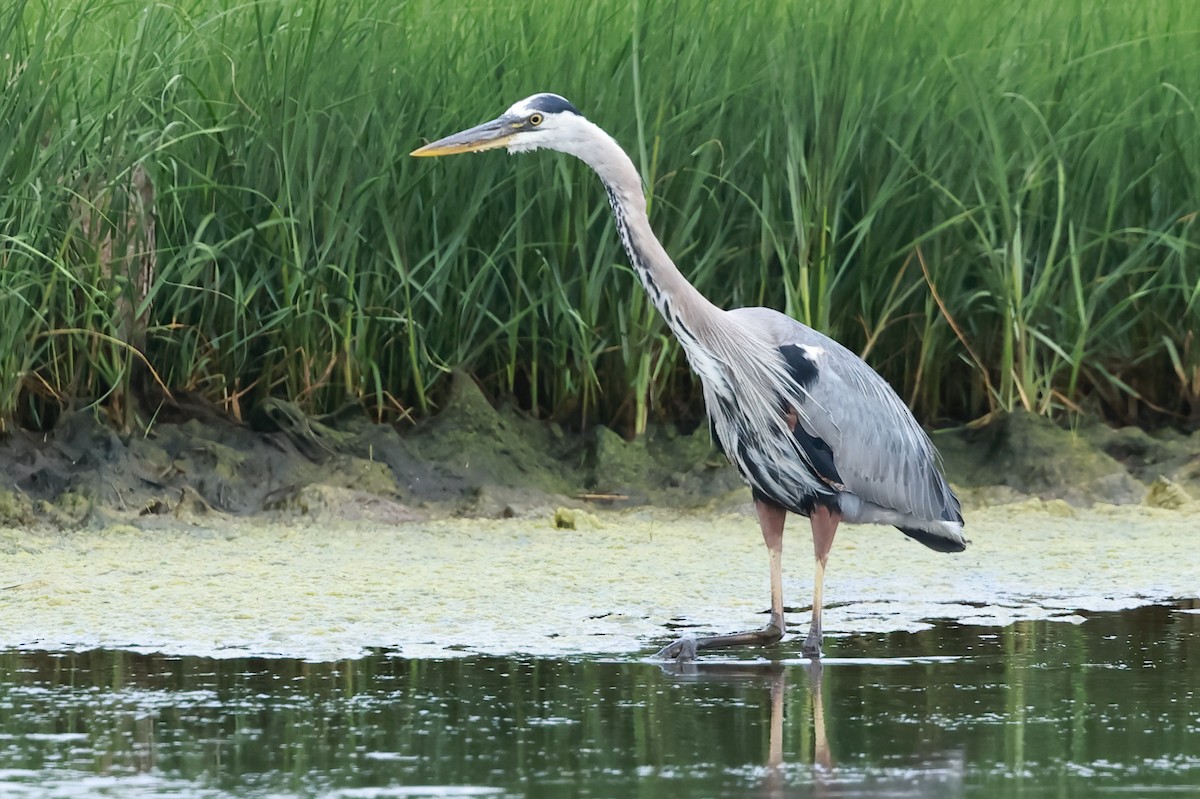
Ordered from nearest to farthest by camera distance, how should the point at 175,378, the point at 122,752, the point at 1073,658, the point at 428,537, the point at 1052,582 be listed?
the point at 122,752 → the point at 1073,658 → the point at 1052,582 → the point at 428,537 → the point at 175,378

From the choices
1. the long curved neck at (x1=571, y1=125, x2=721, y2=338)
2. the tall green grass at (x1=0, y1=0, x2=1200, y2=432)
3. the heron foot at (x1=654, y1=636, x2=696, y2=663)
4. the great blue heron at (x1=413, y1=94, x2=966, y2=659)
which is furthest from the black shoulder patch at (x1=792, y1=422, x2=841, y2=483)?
the tall green grass at (x1=0, y1=0, x2=1200, y2=432)

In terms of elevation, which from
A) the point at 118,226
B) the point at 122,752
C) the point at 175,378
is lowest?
the point at 122,752

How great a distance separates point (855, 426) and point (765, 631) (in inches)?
27.0

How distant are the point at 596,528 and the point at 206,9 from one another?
2313 mm

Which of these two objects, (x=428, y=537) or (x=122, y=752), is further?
(x=428, y=537)

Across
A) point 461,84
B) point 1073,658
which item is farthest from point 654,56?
point 1073,658

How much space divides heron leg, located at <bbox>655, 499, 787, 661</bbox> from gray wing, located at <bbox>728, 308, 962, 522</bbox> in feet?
0.62

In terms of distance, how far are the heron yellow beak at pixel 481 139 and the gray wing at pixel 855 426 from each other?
77 centimetres

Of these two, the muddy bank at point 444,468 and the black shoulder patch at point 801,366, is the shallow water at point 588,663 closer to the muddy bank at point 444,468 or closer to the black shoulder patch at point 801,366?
the muddy bank at point 444,468

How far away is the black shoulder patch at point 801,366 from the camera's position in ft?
18.6

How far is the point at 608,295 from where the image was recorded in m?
7.41

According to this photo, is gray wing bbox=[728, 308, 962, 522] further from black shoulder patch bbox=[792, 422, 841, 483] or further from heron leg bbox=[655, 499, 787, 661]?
heron leg bbox=[655, 499, 787, 661]

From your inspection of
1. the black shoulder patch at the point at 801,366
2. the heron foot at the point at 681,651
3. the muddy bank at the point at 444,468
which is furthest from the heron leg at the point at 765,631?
the muddy bank at the point at 444,468

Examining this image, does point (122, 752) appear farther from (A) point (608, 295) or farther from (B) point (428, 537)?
(A) point (608, 295)
